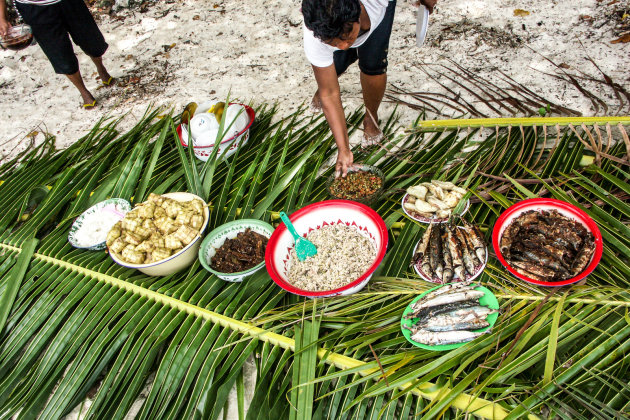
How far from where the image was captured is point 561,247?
2.00 m

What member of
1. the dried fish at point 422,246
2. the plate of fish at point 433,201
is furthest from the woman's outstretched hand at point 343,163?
the dried fish at point 422,246

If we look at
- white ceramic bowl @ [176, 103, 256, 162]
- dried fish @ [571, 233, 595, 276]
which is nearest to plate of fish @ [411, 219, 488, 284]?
dried fish @ [571, 233, 595, 276]

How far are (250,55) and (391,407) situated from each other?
4.19 meters

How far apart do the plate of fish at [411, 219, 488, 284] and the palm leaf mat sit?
0.27 ft

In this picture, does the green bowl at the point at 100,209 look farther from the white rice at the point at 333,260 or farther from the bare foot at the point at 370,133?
the bare foot at the point at 370,133

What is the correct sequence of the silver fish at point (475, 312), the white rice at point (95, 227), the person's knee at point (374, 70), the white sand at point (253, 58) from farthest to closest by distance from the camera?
the white sand at point (253, 58), the person's knee at point (374, 70), the white rice at point (95, 227), the silver fish at point (475, 312)

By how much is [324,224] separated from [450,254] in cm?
72

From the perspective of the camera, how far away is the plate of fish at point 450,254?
2068mm

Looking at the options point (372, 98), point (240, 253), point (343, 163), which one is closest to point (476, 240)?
point (343, 163)

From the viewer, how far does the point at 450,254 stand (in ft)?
6.99

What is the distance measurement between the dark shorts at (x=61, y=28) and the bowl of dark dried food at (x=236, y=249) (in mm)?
3101

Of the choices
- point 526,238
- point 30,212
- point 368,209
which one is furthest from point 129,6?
point 526,238

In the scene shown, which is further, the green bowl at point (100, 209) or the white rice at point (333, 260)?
the green bowl at point (100, 209)

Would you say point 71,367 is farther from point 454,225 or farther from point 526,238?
point 526,238
